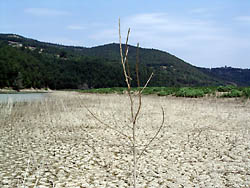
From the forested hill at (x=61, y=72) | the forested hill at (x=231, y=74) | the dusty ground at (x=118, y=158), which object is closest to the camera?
the dusty ground at (x=118, y=158)

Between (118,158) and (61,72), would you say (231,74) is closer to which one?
(61,72)

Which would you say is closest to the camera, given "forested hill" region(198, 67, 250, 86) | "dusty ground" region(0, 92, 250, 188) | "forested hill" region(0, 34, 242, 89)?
"dusty ground" region(0, 92, 250, 188)

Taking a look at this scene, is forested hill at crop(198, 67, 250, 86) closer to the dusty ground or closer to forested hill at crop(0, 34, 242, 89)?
forested hill at crop(0, 34, 242, 89)

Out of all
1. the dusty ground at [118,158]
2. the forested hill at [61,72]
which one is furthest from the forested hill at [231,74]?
the dusty ground at [118,158]

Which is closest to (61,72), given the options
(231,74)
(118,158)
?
(118,158)

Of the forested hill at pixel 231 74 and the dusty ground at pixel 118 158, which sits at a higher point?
the forested hill at pixel 231 74

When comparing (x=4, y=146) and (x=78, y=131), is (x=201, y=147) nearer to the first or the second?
(x=78, y=131)

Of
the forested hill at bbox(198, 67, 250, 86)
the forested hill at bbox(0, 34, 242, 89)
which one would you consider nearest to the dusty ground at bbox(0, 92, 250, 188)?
the forested hill at bbox(0, 34, 242, 89)

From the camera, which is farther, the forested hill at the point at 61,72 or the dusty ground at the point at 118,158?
the forested hill at the point at 61,72

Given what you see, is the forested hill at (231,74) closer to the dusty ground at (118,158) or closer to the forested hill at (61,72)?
the forested hill at (61,72)

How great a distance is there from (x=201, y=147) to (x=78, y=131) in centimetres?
313

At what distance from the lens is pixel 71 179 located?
3.27m

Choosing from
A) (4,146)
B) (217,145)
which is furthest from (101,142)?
(217,145)

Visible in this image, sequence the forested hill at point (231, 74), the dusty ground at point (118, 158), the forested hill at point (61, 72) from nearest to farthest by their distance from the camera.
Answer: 1. the dusty ground at point (118, 158)
2. the forested hill at point (61, 72)
3. the forested hill at point (231, 74)
